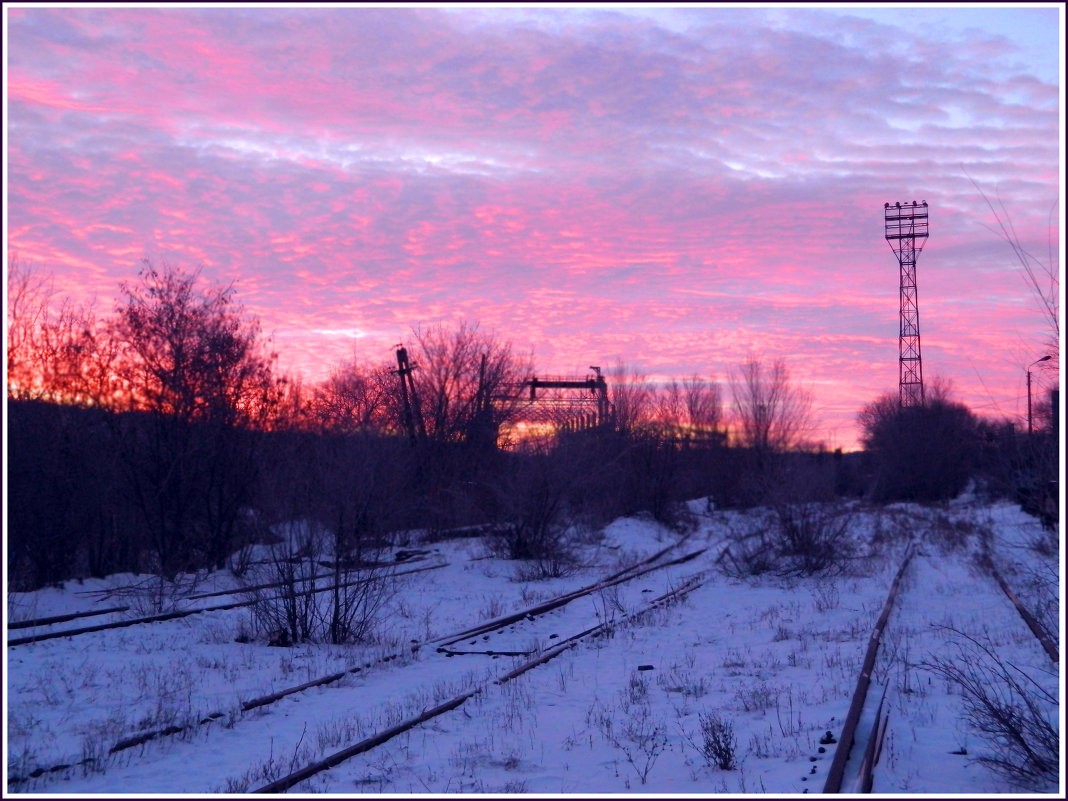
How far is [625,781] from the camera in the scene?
716 centimetres

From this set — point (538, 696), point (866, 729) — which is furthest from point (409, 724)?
point (866, 729)

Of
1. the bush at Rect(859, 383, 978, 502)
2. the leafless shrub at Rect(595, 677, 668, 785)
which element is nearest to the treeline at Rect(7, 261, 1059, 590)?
the leafless shrub at Rect(595, 677, 668, 785)

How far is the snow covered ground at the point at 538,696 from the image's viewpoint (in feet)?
23.9

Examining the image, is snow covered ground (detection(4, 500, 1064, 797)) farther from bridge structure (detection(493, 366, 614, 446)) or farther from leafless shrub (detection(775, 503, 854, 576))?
bridge structure (detection(493, 366, 614, 446))

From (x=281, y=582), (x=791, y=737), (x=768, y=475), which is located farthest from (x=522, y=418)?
(x=791, y=737)

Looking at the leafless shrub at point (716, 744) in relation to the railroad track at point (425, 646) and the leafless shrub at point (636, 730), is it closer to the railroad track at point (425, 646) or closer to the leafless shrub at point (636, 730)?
the leafless shrub at point (636, 730)

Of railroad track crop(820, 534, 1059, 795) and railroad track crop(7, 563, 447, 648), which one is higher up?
railroad track crop(820, 534, 1059, 795)

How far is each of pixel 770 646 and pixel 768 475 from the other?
46.3 feet

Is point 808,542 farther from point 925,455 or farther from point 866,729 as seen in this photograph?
point 925,455

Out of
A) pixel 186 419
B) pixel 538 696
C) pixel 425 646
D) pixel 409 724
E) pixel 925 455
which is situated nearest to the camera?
pixel 409 724

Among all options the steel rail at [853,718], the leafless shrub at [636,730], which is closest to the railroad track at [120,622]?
the leafless shrub at [636,730]

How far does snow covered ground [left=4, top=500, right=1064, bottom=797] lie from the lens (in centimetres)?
729

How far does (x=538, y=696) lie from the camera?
10281mm

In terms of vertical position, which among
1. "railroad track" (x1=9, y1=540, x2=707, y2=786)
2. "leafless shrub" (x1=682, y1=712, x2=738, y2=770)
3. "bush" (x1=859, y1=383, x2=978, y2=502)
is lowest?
"railroad track" (x1=9, y1=540, x2=707, y2=786)
